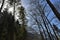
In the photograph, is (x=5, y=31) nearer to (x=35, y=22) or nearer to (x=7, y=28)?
(x=7, y=28)

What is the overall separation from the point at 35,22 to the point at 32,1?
1.69m

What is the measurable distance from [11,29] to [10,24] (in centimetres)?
21

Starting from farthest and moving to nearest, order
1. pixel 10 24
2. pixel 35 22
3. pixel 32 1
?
1. pixel 35 22
2. pixel 32 1
3. pixel 10 24

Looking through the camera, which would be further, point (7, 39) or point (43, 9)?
point (43, 9)

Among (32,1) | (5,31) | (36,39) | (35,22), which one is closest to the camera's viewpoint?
(5,31)

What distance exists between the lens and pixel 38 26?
12.3m

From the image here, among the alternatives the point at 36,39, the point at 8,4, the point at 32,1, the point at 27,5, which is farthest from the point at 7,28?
the point at 27,5

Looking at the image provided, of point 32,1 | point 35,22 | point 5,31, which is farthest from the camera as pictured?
point 35,22

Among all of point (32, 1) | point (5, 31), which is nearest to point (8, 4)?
point (5, 31)

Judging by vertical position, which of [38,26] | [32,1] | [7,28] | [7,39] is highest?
[32,1]

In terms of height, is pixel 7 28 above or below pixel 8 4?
below

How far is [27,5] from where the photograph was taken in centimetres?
1270

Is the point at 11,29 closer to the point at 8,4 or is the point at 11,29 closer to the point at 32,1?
the point at 8,4

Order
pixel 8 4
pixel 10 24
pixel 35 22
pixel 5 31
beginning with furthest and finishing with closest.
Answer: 1. pixel 35 22
2. pixel 8 4
3. pixel 10 24
4. pixel 5 31
